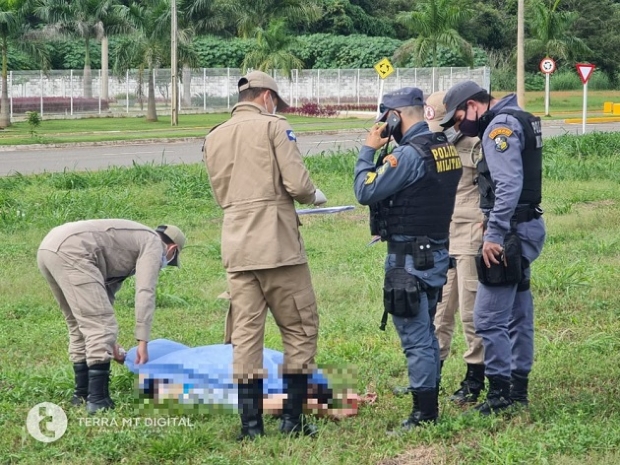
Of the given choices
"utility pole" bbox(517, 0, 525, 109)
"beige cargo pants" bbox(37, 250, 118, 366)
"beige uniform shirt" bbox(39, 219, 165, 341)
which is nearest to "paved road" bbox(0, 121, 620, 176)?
"utility pole" bbox(517, 0, 525, 109)

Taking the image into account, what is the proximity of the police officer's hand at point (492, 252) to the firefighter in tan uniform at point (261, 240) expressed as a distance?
1008 mm

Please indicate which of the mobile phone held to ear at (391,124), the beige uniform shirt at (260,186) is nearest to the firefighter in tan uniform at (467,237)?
the mobile phone held to ear at (391,124)

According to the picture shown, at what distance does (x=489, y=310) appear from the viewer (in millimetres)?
5984

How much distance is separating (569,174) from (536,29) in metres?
31.2

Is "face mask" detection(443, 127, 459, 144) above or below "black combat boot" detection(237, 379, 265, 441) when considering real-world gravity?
above

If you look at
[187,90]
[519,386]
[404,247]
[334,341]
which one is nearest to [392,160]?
[404,247]

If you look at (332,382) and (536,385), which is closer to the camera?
(332,382)

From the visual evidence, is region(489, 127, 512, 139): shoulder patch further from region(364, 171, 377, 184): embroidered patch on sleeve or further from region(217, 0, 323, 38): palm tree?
region(217, 0, 323, 38): palm tree

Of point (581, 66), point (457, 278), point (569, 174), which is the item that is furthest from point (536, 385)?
point (581, 66)

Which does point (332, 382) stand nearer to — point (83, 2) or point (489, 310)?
point (489, 310)

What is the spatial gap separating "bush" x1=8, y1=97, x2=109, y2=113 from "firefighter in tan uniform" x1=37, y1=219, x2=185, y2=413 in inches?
1406

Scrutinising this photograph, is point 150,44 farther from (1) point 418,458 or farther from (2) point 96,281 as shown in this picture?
(1) point 418,458

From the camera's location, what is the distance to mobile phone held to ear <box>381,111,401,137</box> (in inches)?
221

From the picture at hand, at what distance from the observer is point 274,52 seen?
45000mm
